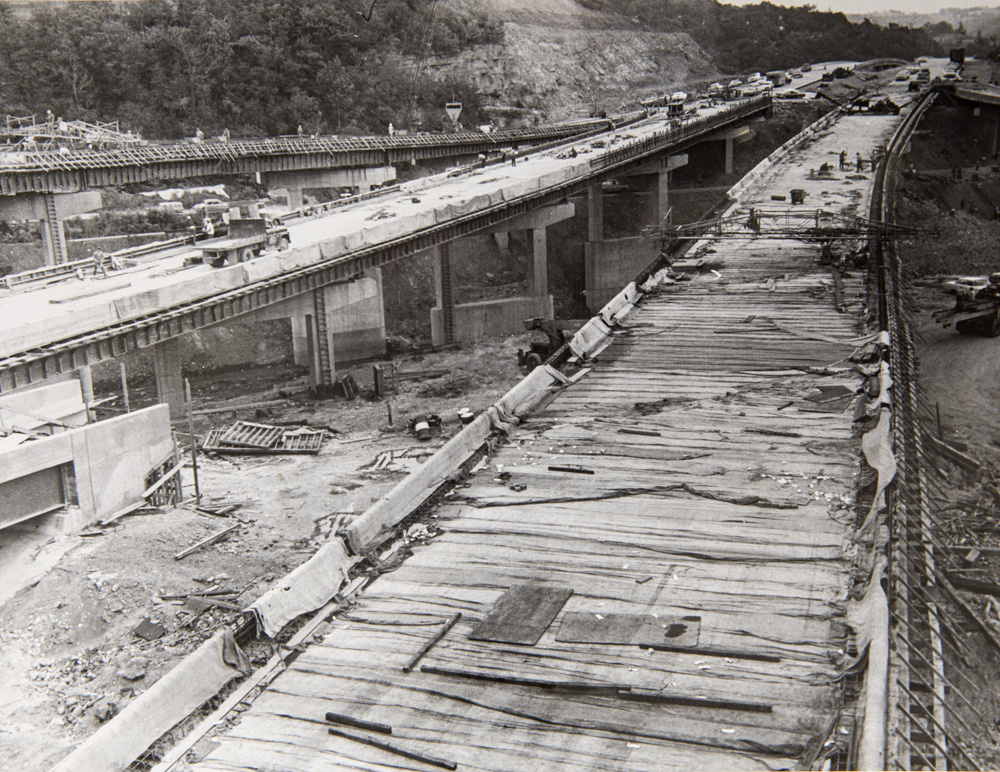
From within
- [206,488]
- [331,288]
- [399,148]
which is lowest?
[206,488]

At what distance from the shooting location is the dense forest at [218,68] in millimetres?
81125

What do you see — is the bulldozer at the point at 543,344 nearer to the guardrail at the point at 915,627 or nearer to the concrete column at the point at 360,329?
the concrete column at the point at 360,329

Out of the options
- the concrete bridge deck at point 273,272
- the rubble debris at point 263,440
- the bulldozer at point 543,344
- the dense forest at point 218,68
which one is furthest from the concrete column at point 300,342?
the dense forest at point 218,68

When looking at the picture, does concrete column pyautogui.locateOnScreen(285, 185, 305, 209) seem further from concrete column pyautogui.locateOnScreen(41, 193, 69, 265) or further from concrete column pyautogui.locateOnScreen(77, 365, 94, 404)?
concrete column pyautogui.locateOnScreen(77, 365, 94, 404)

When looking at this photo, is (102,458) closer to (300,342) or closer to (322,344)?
(322,344)

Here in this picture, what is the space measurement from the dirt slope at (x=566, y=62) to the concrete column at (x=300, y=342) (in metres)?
59.7

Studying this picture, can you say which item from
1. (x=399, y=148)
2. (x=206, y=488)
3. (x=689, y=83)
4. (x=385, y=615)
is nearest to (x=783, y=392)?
(x=385, y=615)

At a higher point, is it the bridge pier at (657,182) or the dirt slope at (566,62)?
the dirt slope at (566,62)

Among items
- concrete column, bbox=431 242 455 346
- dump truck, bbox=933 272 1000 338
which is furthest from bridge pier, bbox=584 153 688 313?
dump truck, bbox=933 272 1000 338

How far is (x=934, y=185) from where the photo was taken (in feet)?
212

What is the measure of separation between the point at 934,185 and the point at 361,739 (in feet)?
213

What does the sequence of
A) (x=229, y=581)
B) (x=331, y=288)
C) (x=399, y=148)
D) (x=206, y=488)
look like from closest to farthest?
(x=229, y=581) < (x=206, y=488) < (x=331, y=288) < (x=399, y=148)

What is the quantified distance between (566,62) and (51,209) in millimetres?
73652

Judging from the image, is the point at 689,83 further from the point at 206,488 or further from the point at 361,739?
the point at 361,739
